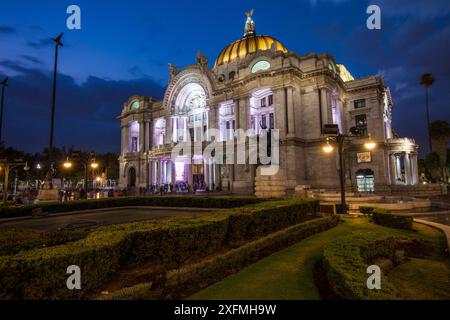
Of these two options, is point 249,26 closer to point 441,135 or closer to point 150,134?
point 150,134

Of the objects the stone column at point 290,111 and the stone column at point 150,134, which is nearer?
the stone column at point 290,111

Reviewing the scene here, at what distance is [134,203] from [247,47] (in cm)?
4454

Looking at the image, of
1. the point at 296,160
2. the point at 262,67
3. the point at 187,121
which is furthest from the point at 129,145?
the point at 296,160

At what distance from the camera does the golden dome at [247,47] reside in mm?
55737

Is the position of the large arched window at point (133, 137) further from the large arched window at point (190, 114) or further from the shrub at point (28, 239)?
the shrub at point (28, 239)

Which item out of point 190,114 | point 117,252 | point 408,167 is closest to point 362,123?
point 408,167

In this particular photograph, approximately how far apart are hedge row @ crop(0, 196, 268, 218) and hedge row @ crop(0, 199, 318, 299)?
8975 mm

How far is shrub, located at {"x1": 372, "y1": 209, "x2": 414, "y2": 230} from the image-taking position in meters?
12.2

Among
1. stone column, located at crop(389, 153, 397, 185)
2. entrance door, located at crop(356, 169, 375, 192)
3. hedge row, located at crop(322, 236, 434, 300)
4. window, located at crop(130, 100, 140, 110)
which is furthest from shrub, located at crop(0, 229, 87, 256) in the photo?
window, located at crop(130, 100, 140, 110)

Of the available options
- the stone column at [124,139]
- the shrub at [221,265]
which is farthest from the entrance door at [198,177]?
the shrub at [221,265]

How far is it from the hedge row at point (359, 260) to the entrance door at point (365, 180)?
33.4m

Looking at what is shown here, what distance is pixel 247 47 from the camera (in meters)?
56.9

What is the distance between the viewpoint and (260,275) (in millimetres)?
6527
